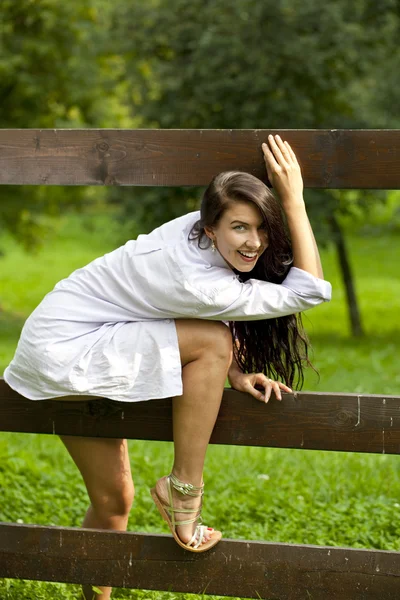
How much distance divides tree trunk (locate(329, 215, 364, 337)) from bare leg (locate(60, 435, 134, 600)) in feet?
33.5

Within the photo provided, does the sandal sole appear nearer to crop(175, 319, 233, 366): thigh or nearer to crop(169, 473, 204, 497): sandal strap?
crop(169, 473, 204, 497): sandal strap

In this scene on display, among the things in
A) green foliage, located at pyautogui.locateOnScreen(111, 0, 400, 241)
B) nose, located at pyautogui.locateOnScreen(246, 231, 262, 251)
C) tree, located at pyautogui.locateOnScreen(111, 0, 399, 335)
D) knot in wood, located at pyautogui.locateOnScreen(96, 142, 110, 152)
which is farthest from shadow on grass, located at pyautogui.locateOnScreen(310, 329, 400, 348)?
nose, located at pyautogui.locateOnScreen(246, 231, 262, 251)

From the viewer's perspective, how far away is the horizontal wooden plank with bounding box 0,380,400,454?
2996 mm

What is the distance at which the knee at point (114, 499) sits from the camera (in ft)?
10.3

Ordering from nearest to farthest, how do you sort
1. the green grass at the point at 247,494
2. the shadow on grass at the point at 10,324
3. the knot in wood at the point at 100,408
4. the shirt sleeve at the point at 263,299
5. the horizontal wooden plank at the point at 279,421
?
the shirt sleeve at the point at 263,299
the horizontal wooden plank at the point at 279,421
the knot in wood at the point at 100,408
the green grass at the point at 247,494
the shadow on grass at the point at 10,324

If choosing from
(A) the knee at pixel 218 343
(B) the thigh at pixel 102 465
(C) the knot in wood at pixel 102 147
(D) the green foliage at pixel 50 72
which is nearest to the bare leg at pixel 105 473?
(B) the thigh at pixel 102 465

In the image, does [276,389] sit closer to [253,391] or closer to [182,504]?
[253,391]

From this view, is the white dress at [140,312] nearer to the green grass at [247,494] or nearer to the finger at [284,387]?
the finger at [284,387]

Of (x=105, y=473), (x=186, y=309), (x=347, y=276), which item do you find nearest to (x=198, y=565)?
(x=105, y=473)

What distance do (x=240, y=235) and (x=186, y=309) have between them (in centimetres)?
28

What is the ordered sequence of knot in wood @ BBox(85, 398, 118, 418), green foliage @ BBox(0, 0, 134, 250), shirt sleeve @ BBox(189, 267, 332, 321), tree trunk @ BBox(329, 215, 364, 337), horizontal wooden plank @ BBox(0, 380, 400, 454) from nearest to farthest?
shirt sleeve @ BBox(189, 267, 332, 321)
horizontal wooden plank @ BBox(0, 380, 400, 454)
knot in wood @ BBox(85, 398, 118, 418)
tree trunk @ BBox(329, 215, 364, 337)
green foliage @ BBox(0, 0, 134, 250)

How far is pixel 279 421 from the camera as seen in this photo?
119 inches

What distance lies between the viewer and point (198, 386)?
2863mm

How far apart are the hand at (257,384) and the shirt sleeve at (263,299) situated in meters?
0.26
